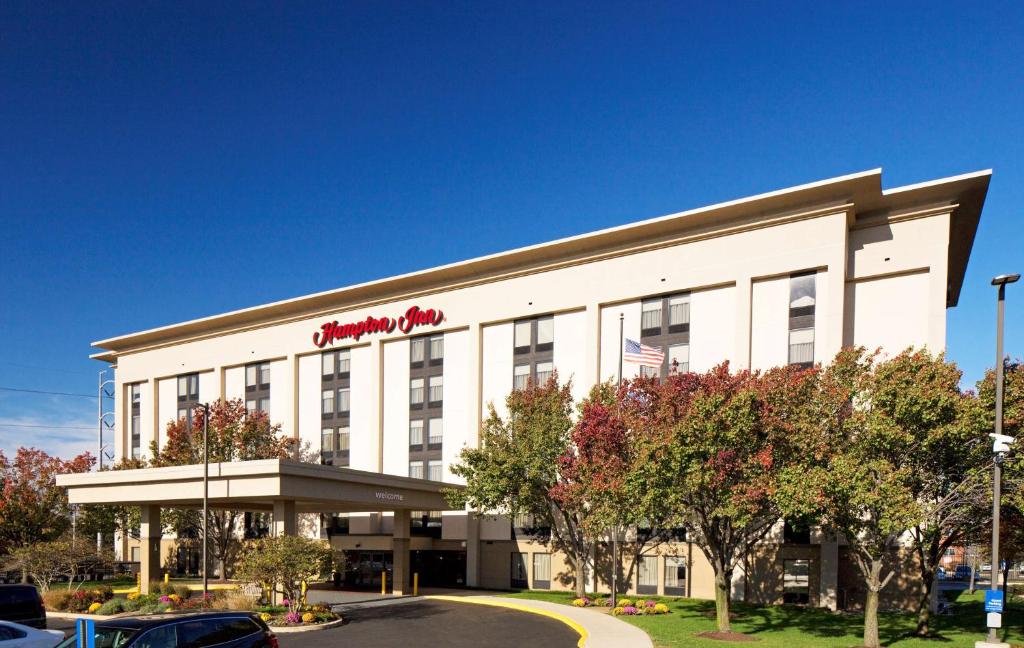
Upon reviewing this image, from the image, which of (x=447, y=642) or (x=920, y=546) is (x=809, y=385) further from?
(x=447, y=642)

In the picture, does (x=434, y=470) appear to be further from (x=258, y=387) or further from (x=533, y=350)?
(x=258, y=387)

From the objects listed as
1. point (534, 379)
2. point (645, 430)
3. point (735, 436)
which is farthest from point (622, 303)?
point (735, 436)

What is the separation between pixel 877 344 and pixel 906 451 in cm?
1575

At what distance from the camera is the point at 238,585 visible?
33.6 m

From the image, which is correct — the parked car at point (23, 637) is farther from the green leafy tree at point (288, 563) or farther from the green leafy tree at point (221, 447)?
the green leafy tree at point (221, 447)

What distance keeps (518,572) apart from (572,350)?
14190mm

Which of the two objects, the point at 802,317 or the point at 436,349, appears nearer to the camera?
the point at 802,317

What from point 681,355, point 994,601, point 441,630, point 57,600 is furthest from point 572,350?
point 57,600

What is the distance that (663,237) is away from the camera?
139 feet

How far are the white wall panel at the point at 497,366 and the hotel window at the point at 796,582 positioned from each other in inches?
745

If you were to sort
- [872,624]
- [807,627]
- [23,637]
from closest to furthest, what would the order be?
[23,637], [872,624], [807,627]

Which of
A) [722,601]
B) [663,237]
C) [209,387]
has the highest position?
[663,237]

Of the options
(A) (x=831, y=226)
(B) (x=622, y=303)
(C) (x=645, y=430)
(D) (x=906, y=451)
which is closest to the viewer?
(D) (x=906, y=451)

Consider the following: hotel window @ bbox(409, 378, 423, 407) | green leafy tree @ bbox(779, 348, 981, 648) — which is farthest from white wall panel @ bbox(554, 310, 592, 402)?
green leafy tree @ bbox(779, 348, 981, 648)
